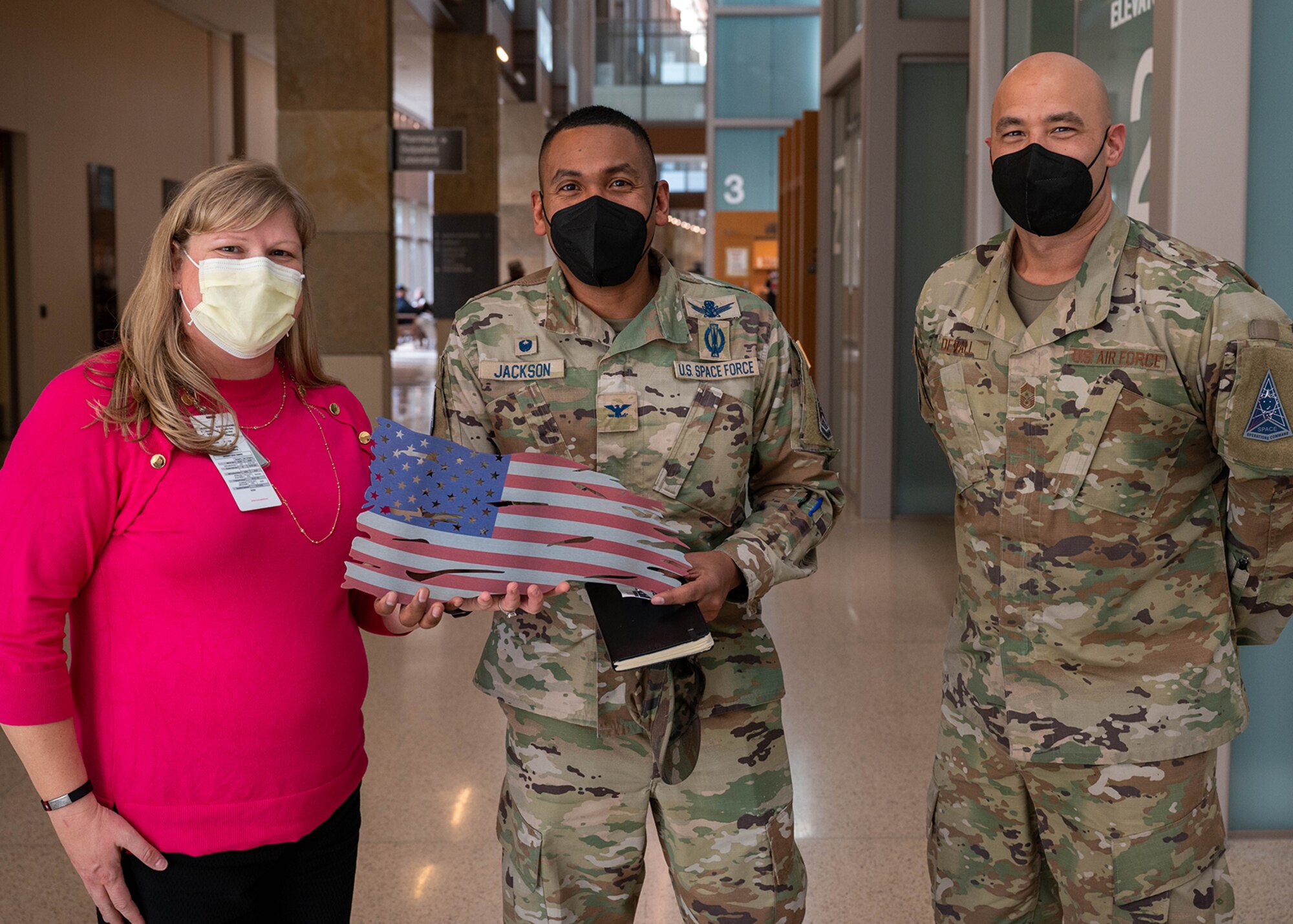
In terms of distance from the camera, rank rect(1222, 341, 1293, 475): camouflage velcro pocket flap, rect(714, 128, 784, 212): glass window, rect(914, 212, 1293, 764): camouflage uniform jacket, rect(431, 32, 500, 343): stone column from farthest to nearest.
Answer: rect(714, 128, 784, 212): glass window
rect(431, 32, 500, 343): stone column
rect(914, 212, 1293, 764): camouflage uniform jacket
rect(1222, 341, 1293, 475): camouflage velcro pocket flap

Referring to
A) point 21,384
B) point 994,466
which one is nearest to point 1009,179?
point 994,466

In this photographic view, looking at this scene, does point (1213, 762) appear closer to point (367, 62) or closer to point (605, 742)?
point (605, 742)

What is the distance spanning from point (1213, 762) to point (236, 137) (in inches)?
592

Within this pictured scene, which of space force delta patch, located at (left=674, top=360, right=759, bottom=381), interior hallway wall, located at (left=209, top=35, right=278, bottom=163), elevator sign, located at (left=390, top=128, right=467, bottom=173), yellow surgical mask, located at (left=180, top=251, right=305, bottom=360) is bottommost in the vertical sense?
space force delta patch, located at (left=674, top=360, right=759, bottom=381)

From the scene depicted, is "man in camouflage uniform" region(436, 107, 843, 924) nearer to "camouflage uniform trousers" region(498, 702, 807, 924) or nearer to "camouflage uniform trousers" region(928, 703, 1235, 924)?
"camouflage uniform trousers" region(498, 702, 807, 924)

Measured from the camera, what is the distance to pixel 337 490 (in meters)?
1.51

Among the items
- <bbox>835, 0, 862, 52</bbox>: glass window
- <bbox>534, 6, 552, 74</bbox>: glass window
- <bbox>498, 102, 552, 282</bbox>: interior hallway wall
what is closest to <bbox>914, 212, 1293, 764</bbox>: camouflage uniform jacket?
<bbox>835, 0, 862, 52</bbox>: glass window

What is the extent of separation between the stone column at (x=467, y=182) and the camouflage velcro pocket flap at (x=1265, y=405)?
9.80 meters

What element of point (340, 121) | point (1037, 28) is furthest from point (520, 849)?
point (340, 121)

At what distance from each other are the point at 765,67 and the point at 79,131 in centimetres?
764

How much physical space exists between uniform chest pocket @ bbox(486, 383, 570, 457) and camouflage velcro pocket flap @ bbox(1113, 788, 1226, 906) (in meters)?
1.04

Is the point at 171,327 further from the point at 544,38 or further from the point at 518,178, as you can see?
the point at 544,38

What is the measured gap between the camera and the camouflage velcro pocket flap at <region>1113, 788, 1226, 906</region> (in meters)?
1.70

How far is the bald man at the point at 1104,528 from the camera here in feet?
5.53
